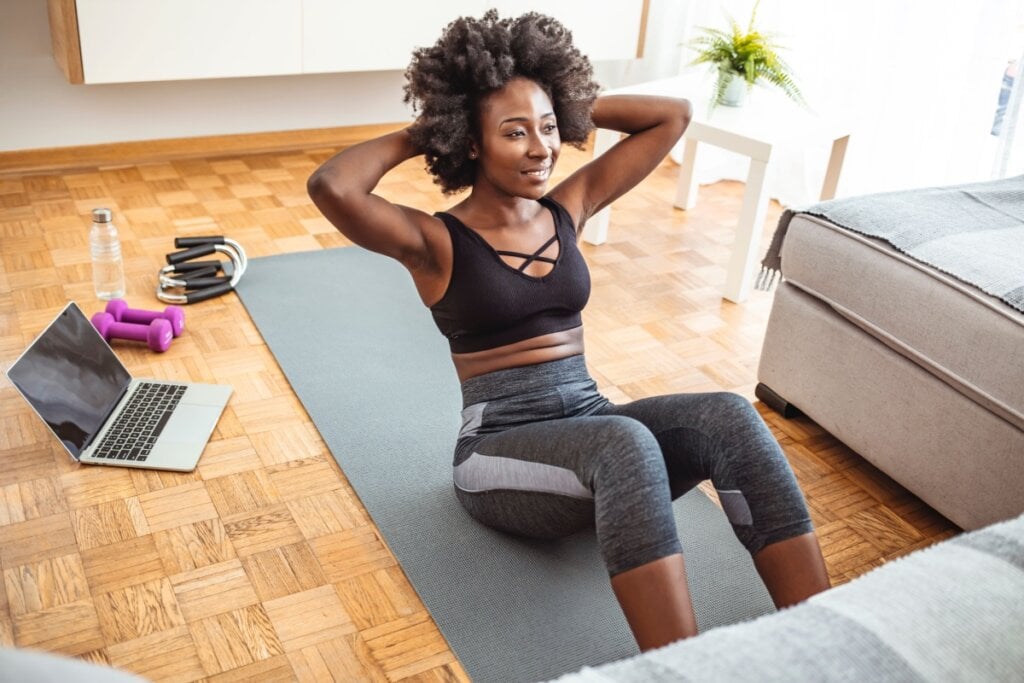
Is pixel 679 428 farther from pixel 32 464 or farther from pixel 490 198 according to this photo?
pixel 32 464

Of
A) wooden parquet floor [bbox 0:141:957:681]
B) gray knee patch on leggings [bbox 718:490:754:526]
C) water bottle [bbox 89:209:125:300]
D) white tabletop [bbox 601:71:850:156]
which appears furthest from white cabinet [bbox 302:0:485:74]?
gray knee patch on leggings [bbox 718:490:754:526]

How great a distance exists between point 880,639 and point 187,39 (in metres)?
2.80

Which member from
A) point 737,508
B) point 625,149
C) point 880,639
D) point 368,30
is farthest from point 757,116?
point 880,639

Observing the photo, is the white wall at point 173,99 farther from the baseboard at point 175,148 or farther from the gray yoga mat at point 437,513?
the gray yoga mat at point 437,513

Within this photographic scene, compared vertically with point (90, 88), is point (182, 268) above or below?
below

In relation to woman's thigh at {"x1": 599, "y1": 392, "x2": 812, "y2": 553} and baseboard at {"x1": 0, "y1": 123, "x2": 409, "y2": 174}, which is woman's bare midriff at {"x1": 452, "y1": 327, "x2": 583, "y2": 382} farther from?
baseboard at {"x1": 0, "y1": 123, "x2": 409, "y2": 174}

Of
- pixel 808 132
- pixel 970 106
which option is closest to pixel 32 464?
pixel 808 132

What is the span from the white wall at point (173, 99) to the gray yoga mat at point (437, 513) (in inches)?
41.0

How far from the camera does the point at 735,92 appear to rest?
2826 millimetres

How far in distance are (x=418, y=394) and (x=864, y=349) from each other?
0.91 m

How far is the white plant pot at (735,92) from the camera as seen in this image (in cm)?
281

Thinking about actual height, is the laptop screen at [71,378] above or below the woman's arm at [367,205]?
below

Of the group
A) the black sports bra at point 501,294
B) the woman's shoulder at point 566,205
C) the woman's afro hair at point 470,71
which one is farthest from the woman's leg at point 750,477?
the woman's afro hair at point 470,71

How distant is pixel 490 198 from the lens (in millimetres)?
1576
